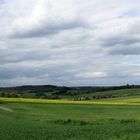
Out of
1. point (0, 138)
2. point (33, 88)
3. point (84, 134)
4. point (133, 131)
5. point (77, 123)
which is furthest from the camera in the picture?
point (33, 88)

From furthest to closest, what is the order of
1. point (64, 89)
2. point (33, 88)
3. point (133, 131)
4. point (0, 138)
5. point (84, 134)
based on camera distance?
1. point (33, 88)
2. point (64, 89)
3. point (133, 131)
4. point (84, 134)
5. point (0, 138)

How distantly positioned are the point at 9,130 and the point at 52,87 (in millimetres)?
132299


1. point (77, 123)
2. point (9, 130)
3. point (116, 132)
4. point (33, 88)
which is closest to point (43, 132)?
point (9, 130)

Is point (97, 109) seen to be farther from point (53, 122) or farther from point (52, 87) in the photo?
point (52, 87)

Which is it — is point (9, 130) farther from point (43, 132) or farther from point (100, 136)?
point (100, 136)

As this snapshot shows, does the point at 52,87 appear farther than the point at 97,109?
Yes

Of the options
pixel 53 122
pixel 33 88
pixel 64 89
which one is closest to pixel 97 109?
pixel 53 122

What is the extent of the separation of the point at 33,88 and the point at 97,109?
9780 centimetres

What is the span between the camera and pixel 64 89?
147 metres

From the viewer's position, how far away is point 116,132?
3133 cm

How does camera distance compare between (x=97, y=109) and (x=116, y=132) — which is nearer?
(x=116, y=132)

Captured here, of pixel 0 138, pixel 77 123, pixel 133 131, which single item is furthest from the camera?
pixel 77 123

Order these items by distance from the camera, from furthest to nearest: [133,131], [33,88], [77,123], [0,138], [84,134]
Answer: [33,88], [77,123], [133,131], [84,134], [0,138]

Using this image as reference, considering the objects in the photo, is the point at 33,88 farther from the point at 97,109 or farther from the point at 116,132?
the point at 116,132
